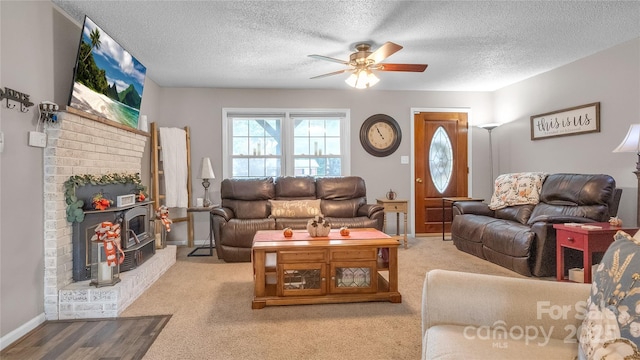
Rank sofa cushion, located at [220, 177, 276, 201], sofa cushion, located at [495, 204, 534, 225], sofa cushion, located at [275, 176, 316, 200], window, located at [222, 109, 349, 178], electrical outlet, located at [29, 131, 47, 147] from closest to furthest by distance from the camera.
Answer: electrical outlet, located at [29, 131, 47, 147] → sofa cushion, located at [495, 204, 534, 225] → sofa cushion, located at [220, 177, 276, 201] → sofa cushion, located at [275, 176, 316, 200] → window, located at [222, 109, 349, 178]

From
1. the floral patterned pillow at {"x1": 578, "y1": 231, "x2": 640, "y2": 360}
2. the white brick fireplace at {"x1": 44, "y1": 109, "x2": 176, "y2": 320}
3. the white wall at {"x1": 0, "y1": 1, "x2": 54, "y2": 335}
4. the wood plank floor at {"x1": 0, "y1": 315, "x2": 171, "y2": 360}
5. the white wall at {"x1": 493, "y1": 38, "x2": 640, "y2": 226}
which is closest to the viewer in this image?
the floral patterned pillow at {"x1": 578, "y1": 231, "x2": 640, "y2": 360}

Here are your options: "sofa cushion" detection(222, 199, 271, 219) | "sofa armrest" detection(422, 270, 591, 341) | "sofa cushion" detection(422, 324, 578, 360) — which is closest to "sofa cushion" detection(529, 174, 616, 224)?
"sofa armrest" detection(422, 270, 591, 341)

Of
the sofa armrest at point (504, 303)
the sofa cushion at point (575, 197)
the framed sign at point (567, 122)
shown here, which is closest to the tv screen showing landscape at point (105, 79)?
the sofa armrest at point (504, 303)

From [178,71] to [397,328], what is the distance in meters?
3.90

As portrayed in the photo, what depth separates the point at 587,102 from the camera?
3920 mm

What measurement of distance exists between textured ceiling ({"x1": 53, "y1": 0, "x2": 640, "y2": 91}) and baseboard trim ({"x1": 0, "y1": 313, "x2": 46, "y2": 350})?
2338 mm

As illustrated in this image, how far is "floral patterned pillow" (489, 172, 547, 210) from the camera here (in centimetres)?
408

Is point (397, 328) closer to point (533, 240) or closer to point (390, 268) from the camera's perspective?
point (390, 268)

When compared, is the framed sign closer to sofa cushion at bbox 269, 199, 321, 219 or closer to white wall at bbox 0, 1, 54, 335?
sofa cushion at bbox 269, 199, 321, 219

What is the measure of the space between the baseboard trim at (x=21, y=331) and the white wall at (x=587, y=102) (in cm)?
532

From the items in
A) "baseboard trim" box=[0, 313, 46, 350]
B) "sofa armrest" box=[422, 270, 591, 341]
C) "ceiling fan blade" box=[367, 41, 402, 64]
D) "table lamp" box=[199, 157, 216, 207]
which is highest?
"ceiling fan blade" box=[367, 41, 402, 64]

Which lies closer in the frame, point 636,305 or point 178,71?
point 636,305

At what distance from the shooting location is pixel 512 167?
530 cm

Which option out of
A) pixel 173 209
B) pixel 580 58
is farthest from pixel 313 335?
pixel 580 58
